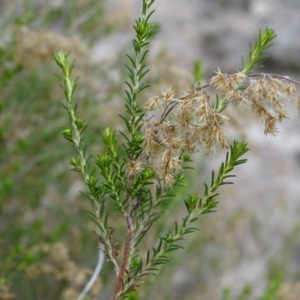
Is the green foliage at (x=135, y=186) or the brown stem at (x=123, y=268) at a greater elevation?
the green foliage at (x=135, y=186)

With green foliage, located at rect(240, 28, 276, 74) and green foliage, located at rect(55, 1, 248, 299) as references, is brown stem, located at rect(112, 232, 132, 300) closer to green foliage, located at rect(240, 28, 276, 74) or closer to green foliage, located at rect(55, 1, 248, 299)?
green foliage, located at rect(55, 1, 248, 299)

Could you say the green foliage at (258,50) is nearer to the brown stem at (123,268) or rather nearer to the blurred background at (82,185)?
the blurred background at (82,185)

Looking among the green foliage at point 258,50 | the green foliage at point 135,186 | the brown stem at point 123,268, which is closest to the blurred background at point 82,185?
the green foliage at point 258,50

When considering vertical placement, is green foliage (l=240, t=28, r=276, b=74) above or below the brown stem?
above

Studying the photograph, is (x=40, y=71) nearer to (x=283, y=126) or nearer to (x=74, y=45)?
(x=74, y=45)

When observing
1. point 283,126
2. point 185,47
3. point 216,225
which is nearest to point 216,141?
point 216,225

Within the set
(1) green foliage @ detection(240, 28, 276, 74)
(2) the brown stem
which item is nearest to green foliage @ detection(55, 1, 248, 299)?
(2) the brown stem

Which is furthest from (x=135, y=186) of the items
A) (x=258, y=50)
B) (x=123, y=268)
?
(x=258, y=50)

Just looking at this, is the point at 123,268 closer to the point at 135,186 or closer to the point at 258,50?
the point at 135,186
